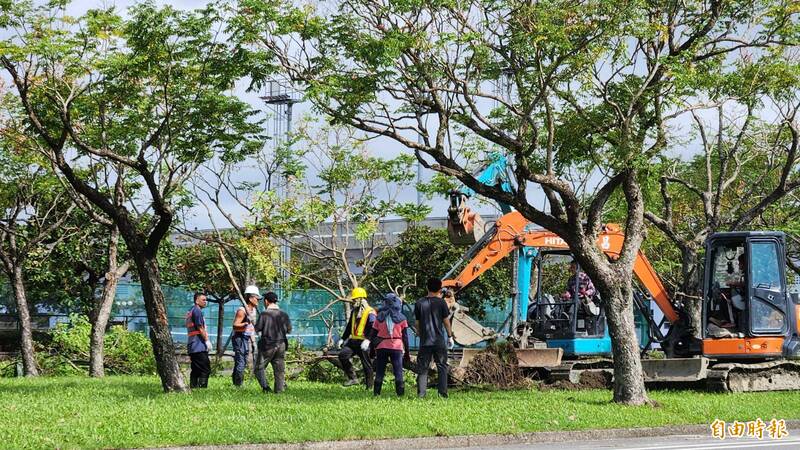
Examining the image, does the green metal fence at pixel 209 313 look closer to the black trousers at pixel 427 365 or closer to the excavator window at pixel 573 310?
the excavator window at pixel 573 310

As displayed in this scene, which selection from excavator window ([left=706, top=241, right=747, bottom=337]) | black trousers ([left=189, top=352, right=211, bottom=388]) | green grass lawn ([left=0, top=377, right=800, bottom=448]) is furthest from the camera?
excavator window ([left=706, top=241, right=747, bottom=337])

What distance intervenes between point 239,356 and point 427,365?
4845 millimetres

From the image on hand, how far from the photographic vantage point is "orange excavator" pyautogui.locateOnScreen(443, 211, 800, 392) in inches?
758

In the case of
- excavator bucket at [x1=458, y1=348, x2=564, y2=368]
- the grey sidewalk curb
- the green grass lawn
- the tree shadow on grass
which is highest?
excavator bucket at [x1=458, y1=348, x2=564, y2=368]

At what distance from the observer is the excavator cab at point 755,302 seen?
63.2 ft

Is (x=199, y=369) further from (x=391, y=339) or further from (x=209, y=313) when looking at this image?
(x=209, y=313)

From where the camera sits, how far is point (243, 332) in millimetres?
20297

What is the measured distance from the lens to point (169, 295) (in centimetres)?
3184

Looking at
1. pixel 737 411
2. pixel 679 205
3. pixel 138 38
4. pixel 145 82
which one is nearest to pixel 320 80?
pixel 138 38

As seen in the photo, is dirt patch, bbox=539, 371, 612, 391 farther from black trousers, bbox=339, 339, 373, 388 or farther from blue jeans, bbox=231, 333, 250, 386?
blue jeans, bbox=231, 333, 250, 386

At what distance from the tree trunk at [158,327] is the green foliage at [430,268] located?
16.6 meters

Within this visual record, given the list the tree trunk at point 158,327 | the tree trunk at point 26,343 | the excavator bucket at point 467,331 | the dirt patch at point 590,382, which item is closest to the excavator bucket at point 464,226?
the excavator bucket at point 467,331

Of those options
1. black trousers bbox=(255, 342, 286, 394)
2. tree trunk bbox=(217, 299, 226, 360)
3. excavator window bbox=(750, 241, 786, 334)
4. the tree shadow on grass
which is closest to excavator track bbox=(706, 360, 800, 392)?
excavator window bbox=(750, 241, 786, 334)

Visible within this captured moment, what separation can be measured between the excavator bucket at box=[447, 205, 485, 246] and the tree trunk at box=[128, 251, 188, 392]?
5844 mm
